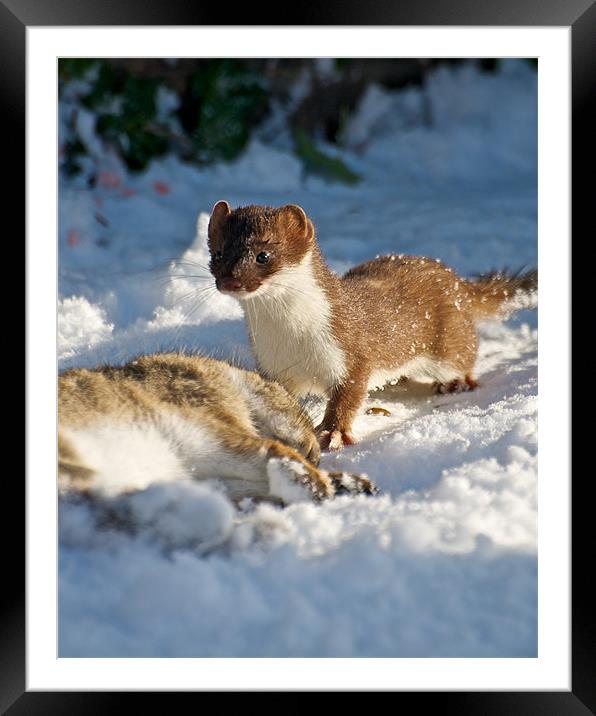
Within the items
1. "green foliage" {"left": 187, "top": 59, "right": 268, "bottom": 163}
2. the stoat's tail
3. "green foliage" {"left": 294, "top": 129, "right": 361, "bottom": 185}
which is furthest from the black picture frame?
"green foliage" {"left": 294, "top": 129, "right": 361, "bottom": 185}

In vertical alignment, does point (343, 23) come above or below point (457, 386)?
above

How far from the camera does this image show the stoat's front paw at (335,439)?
2.55 meters

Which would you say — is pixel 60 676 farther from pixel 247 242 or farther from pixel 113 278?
pixel 113 278

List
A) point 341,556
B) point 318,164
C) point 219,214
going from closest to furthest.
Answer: point 341,556
point 219,214
point 318,164

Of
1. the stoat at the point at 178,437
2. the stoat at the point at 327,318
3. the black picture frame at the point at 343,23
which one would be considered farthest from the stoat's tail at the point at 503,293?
the black picture frame at the point at 343,23

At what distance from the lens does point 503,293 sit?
3.33 m

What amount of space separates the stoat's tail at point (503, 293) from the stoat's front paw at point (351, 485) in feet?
4.25

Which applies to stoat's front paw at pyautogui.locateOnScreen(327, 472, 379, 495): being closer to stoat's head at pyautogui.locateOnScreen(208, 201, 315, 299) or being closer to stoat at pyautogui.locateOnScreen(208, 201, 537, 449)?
stoat at pyautogui.locateOnScreen(208, 201, 537, 449)

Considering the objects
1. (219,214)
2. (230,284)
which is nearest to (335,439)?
(230,284)

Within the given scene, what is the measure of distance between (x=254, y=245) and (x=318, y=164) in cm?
139

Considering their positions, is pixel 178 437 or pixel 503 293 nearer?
pixel 178 437

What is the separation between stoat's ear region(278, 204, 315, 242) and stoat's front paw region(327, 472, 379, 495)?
784mm

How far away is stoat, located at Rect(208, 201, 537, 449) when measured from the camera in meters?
2.58

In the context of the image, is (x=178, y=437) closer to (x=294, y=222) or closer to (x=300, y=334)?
(x=300, y=334)
